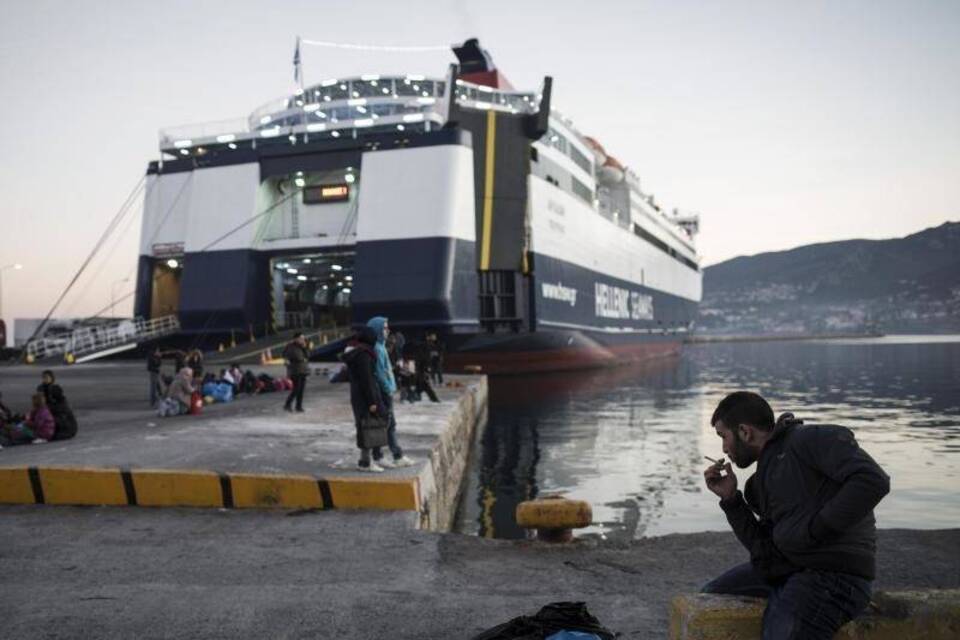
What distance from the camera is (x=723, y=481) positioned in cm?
330

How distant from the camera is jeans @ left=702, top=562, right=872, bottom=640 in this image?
9.94 ft

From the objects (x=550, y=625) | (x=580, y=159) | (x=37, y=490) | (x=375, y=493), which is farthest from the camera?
(x=580, y=159)

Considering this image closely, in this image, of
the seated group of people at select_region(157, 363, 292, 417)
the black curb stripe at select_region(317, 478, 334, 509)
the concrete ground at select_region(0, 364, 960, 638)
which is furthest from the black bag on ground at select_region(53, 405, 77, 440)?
the black curb stripe at select_region(317, 478, 334, 509)

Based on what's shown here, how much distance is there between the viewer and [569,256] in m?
41.0

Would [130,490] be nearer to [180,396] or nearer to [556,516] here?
[556,516]

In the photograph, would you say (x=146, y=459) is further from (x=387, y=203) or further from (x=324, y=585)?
(x=387, y=203)

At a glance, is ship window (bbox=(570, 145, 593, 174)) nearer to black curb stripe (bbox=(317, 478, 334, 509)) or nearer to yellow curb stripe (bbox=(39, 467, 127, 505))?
black curb stripe (bbox=(317, 478, 334, 509))

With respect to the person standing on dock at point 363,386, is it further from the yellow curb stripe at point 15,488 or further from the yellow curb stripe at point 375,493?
the yellow curb stripe at point 15,488

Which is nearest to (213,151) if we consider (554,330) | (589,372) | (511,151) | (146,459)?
(511,151)

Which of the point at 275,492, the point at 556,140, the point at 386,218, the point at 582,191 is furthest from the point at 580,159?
the point at 275,492

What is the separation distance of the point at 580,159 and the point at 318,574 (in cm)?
4288

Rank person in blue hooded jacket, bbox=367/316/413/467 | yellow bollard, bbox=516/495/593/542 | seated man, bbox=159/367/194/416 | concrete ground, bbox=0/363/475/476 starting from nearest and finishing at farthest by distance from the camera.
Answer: yellow bollard, bbox=516/495/593/542, person in blue hooded jacket, bbox=367/316/413/467, concrete ground, bbox=0/363/475/476, seated man, bbox=159/367/194/416

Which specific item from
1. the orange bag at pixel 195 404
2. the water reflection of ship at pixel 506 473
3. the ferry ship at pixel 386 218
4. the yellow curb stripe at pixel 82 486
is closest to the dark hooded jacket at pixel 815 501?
the yellow curb stripe at pixel 82 486

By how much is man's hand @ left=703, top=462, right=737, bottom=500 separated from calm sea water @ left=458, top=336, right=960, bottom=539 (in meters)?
6.89
